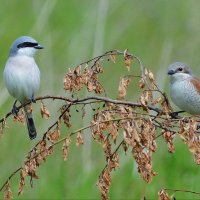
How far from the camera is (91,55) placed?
861cm

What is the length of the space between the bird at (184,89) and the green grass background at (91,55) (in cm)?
80

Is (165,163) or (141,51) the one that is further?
(141,51)

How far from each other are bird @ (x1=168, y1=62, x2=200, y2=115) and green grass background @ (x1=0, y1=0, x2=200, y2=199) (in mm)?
802

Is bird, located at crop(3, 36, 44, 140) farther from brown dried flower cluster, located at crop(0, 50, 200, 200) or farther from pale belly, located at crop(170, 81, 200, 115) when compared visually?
brown dried flower cluster, located at crop(0, 50, 200, 200)

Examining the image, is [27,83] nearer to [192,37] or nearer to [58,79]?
[58,79]

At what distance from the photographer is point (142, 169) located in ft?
11.5

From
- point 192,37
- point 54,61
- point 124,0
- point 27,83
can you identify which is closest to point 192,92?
point 27,83

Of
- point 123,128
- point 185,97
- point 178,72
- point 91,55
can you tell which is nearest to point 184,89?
point 185,97

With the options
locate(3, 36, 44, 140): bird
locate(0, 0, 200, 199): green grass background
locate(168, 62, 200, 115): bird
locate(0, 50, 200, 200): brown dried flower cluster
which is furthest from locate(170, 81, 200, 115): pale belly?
locate(0, 50, 200, 200): brown dried flower cluster

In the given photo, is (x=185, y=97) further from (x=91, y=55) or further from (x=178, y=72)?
(x=91, y=55)

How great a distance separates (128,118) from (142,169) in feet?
0.72

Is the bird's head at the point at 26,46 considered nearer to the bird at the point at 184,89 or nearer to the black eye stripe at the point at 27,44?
the black eye stripe at the point at 27,44

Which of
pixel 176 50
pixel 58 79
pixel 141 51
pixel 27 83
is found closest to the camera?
pixel 27 83

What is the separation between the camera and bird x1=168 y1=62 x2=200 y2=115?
5750mm
